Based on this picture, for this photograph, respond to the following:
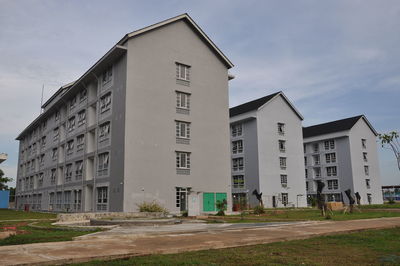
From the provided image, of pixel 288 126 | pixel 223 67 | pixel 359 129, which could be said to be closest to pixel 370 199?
pixel 359 129

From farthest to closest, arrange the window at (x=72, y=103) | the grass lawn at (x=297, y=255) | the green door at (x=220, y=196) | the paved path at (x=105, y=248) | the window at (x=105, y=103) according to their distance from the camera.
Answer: the window at (x=72, y=103) → the green door at (x=220, y=196) → the window at (x=105, y=103) → the paved path at (x=105, y=248) → the grass lawn at (x=297, y=255)

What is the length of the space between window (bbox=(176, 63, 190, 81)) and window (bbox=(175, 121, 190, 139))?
4648 millimetres

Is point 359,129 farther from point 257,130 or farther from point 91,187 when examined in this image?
point 91,187

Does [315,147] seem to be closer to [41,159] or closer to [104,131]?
[104,131]

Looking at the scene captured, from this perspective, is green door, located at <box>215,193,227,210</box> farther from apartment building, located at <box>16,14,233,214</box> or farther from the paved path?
the paved path

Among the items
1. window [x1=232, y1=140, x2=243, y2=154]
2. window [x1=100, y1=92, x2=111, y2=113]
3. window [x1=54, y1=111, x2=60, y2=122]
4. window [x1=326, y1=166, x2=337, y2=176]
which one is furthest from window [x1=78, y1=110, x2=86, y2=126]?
window [x1=326, y1=166, x2=337, y2=176]

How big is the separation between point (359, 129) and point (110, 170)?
52.5 meters

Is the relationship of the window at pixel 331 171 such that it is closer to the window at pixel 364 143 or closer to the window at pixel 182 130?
the window at pixel 364 143

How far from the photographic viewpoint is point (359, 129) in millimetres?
69875

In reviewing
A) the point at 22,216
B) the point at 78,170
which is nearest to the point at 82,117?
the point at 78,170

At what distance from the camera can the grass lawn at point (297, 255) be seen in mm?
8398

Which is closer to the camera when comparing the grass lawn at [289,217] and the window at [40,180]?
the grass lawn at [289,217]

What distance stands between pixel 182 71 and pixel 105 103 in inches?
331

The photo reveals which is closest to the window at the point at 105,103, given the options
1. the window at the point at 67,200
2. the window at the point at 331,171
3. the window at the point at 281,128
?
the window at the point at 67,200
